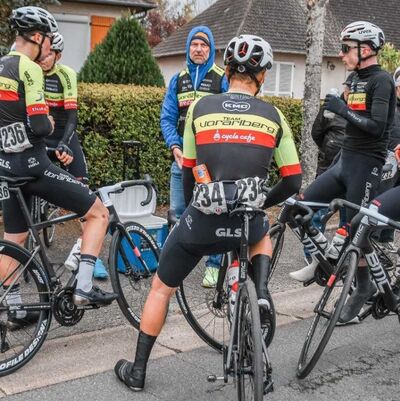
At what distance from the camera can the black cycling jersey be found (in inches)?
207

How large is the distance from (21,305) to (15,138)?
1114 millimetres

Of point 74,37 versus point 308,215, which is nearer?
→ point 308,215

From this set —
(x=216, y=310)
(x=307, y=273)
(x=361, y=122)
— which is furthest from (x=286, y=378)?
(x=361, y=122)

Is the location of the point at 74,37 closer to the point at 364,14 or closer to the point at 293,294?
the point at 293,294

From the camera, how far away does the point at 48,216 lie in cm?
655

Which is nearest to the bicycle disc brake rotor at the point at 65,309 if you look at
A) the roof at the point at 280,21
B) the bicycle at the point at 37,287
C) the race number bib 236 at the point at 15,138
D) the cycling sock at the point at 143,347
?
the bicycle at the point at 37,287

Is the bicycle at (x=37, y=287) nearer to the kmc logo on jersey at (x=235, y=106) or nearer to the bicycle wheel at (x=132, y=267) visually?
the bicycle wheel at (x=132, y=267)

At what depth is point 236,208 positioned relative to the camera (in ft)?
11.9

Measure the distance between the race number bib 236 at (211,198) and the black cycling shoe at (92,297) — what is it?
130cm

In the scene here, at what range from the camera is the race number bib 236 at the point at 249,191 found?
3.61m

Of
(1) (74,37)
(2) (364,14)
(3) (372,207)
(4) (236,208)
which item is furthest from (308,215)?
(2) (364,14)

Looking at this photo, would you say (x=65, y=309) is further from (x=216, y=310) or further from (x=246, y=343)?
(x=246, y=343)

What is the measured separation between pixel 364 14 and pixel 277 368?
2562 centimetres

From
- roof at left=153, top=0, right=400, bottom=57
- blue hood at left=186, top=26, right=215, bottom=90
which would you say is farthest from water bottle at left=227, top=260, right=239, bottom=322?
roof at left=153, top=0, right=400, bottom=57
